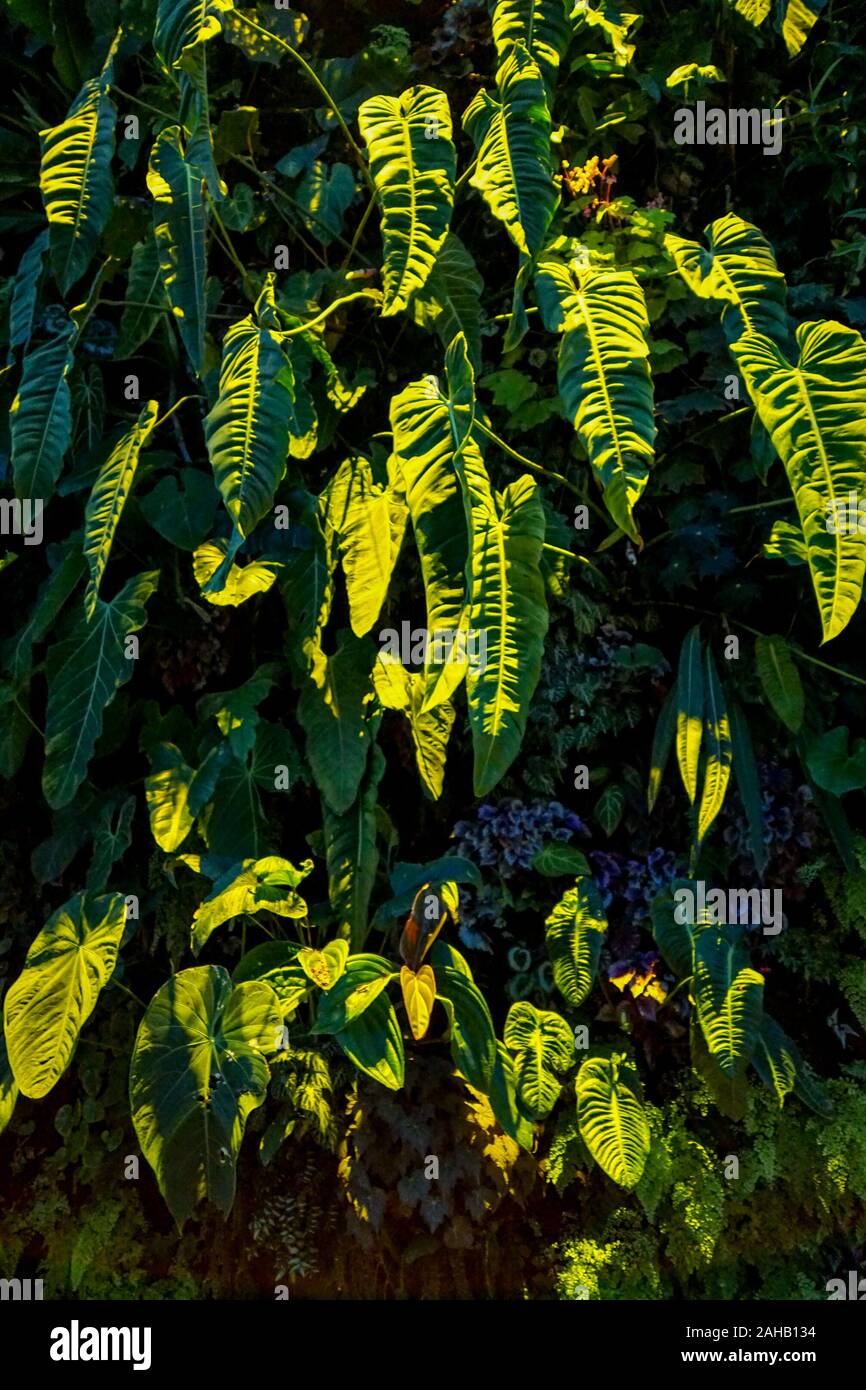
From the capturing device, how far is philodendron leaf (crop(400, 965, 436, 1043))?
6.58 ft

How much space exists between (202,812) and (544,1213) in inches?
42.0

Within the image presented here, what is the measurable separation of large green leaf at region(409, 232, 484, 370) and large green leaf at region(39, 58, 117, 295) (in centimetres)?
62

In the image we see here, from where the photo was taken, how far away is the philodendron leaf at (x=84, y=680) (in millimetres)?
2240

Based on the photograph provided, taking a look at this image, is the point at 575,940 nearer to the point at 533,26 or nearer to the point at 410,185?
the point at 410,185

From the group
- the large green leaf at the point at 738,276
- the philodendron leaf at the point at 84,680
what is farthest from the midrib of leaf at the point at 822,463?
the philodendron leaf at the point at 84,680

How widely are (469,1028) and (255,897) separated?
44 cm

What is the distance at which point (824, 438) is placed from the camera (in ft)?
6.30

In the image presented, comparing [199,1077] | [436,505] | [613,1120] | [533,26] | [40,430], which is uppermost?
[533,26]

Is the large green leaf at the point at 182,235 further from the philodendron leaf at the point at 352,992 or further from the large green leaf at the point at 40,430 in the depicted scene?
the philodendron leaf at the point at 352,992

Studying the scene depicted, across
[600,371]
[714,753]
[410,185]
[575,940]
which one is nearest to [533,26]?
[410,185]

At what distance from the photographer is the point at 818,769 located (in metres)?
2.33

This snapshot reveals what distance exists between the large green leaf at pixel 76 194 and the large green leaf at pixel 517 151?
2.26 feet

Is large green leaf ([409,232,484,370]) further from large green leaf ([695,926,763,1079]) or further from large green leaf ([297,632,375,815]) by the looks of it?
large green leaf ([695,926,763,1079])

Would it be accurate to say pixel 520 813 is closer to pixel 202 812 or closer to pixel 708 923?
pixel 708 923
